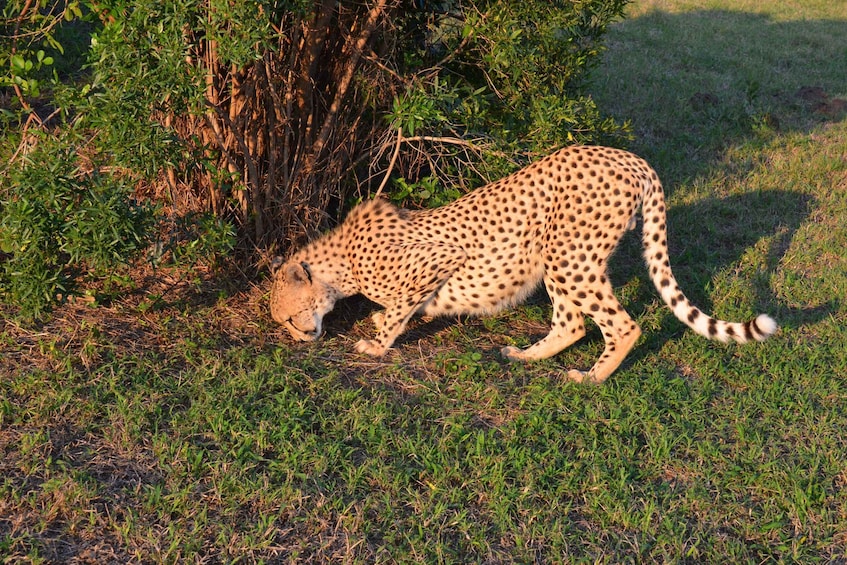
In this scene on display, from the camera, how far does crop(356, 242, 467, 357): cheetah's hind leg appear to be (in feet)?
15.7

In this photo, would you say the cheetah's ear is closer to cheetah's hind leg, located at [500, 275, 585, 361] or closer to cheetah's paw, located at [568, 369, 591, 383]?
cheetah's hind leg, located at [500, 275, 585, 361]

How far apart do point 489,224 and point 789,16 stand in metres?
10.9

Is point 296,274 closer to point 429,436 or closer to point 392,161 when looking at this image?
point 392,161

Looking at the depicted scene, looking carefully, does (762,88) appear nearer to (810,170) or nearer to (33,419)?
(810,170)

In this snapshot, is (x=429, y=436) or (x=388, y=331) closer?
(x=429, y=436)

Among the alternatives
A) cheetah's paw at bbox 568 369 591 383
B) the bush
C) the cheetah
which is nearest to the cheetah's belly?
the cheetah

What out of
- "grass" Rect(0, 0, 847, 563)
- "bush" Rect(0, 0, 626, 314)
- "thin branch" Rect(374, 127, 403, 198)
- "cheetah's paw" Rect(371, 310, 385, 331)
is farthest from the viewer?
"thin branch" Rect(374, 127, 403, 198)

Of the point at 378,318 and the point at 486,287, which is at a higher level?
the point at 486,287

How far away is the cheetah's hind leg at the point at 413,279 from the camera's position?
4785 millimetres

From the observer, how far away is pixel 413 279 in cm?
480

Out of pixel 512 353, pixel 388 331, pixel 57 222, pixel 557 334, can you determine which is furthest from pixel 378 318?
pixel 57 222

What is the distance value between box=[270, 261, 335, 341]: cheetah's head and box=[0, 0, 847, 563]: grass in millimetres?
120

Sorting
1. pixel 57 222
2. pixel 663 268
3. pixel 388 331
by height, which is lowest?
pixel 388 331

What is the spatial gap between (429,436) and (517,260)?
1214 mm
